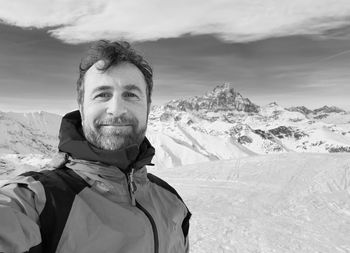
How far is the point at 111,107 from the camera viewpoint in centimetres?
231

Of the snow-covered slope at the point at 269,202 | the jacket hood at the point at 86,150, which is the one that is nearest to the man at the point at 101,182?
the jacket hood at the point at 86,150

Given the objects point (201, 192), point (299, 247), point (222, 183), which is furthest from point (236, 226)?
point (222, 183)

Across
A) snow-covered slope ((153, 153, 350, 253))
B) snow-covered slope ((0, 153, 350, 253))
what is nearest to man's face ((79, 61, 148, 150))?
snow-covered slope ((0, 153, 350, 253))

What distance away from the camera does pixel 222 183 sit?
1375 cm

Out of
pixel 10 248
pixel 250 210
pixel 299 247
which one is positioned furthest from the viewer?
pixel 250 210


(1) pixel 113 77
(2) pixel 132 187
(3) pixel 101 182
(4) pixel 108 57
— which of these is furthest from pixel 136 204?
(4) pixel 108 57

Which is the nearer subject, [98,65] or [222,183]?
[98,65]

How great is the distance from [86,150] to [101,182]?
22cm

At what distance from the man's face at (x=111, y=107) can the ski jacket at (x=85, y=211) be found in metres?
0.16

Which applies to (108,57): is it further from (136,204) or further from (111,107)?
(136,204)

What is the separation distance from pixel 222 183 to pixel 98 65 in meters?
11.9

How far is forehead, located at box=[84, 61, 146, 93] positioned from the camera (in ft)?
7.66

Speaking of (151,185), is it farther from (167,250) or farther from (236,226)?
(236,226)

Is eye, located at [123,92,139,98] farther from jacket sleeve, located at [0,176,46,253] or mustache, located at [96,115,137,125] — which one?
jacket sleeve, located at [0,176,46,253]
